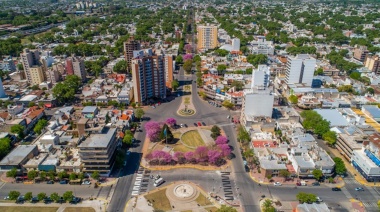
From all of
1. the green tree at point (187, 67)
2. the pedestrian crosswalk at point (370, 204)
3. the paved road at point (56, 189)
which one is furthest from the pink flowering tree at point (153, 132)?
the green tree at point (187, 67)

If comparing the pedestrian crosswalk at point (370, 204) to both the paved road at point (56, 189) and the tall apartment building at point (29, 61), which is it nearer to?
the paved road at point (56, 189)

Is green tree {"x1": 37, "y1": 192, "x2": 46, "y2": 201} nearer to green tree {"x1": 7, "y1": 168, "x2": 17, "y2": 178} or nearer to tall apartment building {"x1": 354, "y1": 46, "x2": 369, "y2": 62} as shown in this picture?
green tree {"x1": 7, "y1": 168, "x2": 17, "y2": 178}

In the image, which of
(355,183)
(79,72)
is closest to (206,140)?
(355,183)

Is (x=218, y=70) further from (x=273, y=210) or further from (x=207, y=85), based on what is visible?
(x=273, y=210)

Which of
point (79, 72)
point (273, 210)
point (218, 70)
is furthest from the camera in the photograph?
point (218, 70)

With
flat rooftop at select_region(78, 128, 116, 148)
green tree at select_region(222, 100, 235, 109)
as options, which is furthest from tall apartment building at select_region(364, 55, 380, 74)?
flat rooftop at select_region(78, 128, 116, 148)

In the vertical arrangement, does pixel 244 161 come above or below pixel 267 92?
below
